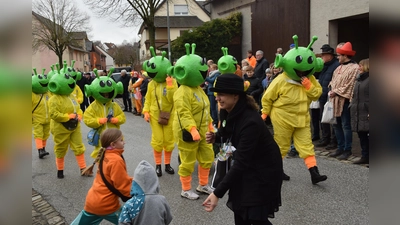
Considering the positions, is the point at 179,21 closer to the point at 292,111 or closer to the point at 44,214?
the point at 292,111

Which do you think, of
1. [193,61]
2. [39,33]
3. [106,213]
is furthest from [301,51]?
[39,33]

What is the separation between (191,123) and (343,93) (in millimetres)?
3429

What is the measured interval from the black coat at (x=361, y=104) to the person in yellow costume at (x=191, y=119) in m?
2.58

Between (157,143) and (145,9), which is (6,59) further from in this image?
(145,9)

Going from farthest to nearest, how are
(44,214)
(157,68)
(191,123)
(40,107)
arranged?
(40,107), (157,68), (44,214), (191,123)

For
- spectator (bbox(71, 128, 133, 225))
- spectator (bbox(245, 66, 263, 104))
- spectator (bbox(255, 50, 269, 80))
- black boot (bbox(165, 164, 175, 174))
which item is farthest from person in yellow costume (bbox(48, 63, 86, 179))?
→ spectator (bbox(255, 50, 269, 80))

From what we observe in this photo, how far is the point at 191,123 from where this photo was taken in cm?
467

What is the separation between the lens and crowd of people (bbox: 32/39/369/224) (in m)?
2.85

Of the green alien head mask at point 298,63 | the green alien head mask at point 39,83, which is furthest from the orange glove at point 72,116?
the green alien head mask at point 298,63

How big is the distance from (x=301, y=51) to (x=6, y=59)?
4.75 m

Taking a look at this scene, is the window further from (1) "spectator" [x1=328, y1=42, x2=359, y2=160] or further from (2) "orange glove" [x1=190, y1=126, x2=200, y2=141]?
(2) "orange glove" [x1=190, y1=126, x2=200, y2=141]

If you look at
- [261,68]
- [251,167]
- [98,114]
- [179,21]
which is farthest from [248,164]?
[179,21]

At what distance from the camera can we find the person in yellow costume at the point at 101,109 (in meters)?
5.64

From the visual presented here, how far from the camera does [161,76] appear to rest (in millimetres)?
6098
